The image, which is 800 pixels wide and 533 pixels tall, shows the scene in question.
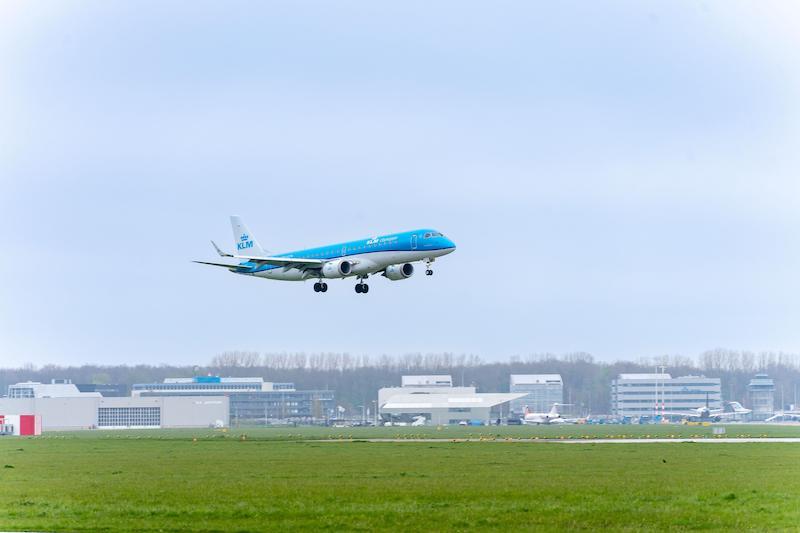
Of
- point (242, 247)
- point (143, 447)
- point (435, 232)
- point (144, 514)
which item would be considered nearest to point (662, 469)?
point (144, 514)

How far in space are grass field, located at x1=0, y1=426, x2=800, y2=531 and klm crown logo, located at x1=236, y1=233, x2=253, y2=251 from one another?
155 ft

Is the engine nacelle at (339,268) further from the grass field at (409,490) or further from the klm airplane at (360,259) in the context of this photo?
the grass field at (409,490)

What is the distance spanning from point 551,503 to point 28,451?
2147 inches

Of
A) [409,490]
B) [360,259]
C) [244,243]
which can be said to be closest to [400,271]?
[360,259]

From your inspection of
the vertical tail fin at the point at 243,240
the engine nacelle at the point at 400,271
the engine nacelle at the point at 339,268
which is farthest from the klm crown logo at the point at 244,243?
the engine nacelle at the point at 400,271

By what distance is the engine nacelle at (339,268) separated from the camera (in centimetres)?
9269

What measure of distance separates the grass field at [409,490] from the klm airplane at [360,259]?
663 inches

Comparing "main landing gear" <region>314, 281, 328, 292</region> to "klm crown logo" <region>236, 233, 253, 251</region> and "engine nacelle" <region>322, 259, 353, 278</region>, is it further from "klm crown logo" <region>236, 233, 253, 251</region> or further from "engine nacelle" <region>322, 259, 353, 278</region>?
"klm crown logo" <region>236, 233, 253, 251</region>

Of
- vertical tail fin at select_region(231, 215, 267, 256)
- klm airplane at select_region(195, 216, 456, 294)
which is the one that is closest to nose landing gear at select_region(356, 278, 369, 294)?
klm airplane at select_region(195, 216, 456, 294)

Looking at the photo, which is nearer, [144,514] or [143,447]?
[144,514]

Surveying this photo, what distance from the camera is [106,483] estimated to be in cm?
5300

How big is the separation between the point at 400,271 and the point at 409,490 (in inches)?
1811

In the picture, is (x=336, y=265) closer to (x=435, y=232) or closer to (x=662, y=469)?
(x=435, y=232)

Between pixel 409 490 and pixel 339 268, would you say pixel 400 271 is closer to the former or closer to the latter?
pixel 339 268
